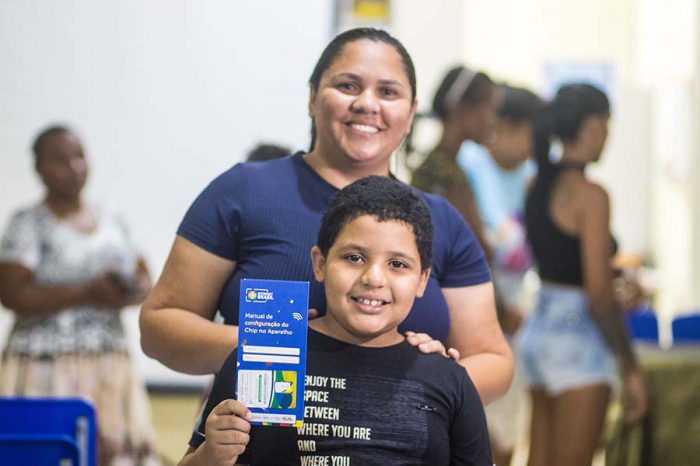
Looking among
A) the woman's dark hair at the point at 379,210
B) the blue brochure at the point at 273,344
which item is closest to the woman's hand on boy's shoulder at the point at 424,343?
the woman's dark hair at the point at 379,210

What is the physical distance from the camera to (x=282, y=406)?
153cm

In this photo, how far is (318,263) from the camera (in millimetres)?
1740

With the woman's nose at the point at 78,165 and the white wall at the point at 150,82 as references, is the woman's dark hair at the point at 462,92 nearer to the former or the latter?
the woman's nose at the point at 78,165

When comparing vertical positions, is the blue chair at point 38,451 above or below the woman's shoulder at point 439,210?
below

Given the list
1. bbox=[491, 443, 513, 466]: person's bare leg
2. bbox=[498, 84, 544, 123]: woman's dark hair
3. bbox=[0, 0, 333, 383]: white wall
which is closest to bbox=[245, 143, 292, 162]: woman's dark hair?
bbox=[491, 443, 513, 466]: person's bare leg

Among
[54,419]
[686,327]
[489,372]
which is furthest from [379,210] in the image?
[686,327]

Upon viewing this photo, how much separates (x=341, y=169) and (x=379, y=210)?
0.33 metres

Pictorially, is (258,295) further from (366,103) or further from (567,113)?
(567,113)

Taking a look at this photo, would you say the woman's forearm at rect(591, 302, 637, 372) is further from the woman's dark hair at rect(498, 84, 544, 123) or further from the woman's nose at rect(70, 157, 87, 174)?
the woman's nose at rect(70, 157, 87, 174)

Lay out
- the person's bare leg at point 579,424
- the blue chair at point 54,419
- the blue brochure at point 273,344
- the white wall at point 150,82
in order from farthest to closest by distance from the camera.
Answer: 1. the white wall at point 150,82
2. the person's bare leg at point 579,424
3. the blue chair at point 54,419
4. the blue brochure at point 273,344

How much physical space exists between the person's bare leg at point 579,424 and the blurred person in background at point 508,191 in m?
0.40

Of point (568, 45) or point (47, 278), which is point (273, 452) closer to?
point (47, 278)

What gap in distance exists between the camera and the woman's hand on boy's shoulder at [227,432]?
60.3 inches

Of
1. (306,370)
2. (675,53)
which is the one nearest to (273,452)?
(306,370)
